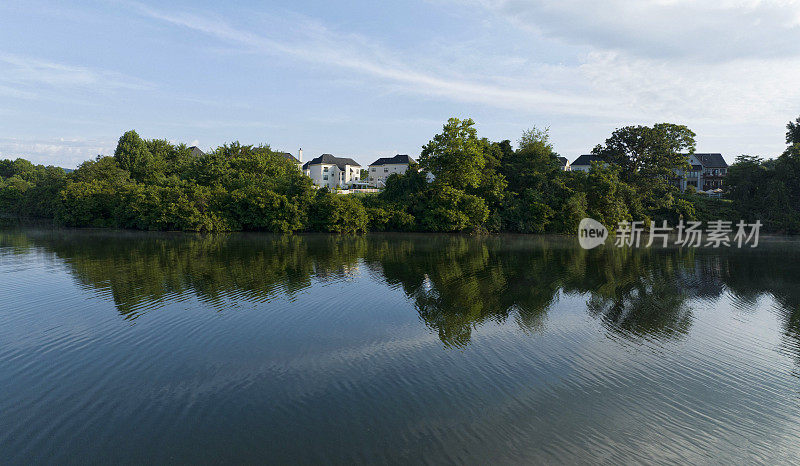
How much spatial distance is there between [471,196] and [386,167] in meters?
58.7

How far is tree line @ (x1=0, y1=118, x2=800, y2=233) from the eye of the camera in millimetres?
58531

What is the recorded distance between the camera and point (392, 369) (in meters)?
12.1

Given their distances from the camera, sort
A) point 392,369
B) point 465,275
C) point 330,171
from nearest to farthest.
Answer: point 392,369 < point 465,275 < point 330,171

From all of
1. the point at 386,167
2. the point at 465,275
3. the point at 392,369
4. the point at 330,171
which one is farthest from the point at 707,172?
the point at 392,369

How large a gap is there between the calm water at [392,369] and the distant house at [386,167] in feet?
291

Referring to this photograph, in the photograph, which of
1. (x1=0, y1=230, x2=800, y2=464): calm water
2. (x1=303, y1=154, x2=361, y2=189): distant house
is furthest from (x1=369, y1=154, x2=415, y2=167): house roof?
(x1=0, y1=230, x2=800, y2=464): calm water

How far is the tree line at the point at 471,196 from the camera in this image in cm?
5853

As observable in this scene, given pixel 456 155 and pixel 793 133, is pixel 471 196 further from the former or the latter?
pixel 793 133

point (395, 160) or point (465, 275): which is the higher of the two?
point (395, 160)

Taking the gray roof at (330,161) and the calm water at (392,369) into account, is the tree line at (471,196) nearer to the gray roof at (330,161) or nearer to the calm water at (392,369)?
the calm water at (392,369)

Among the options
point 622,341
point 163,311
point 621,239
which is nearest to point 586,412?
point 622,341

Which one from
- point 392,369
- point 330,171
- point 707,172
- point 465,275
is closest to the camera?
point 392,369

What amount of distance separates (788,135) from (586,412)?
250ft

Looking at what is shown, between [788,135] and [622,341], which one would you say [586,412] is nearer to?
[622,341]
